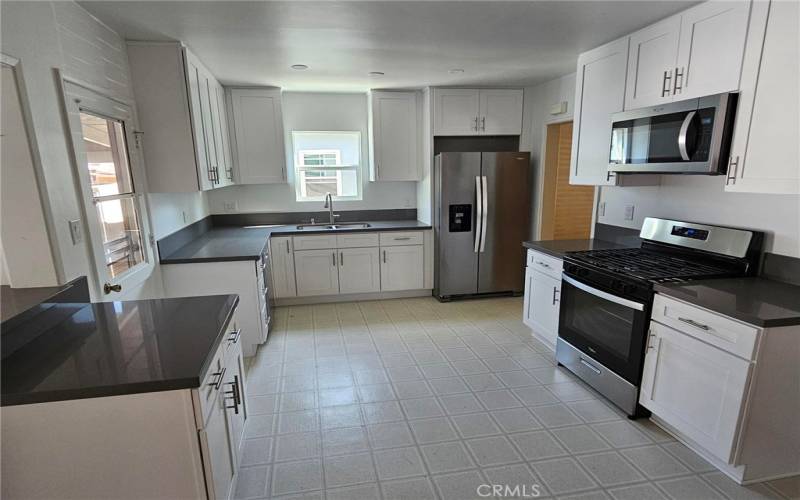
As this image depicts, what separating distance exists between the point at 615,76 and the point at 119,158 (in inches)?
128

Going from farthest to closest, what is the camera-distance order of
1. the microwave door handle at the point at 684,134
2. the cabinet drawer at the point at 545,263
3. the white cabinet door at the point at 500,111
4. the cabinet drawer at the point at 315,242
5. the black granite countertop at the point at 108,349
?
the white cabinet door at the point at 500,111 < the cabinet drawer at the point at 315,242 < the cabinet drawer at the point at 545,263 < the microwave door handle at the point at 684,134 < the black granite countertop at the point at 108,349

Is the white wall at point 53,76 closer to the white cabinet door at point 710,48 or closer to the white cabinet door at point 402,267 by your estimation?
the white cabinet door at point 402,267

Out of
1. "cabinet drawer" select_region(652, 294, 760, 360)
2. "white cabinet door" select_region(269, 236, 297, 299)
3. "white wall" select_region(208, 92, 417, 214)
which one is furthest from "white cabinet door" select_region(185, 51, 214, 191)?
"cabinet drawer" select_region(652, 294, 760, 360)

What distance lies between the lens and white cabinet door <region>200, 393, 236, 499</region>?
1.36 metres

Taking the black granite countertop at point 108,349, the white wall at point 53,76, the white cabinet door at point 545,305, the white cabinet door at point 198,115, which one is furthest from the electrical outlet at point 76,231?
the white cabinet door at point 545,305

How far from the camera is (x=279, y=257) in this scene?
4.22m

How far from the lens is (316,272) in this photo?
432 cm

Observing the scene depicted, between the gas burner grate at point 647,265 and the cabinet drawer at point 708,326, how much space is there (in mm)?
166

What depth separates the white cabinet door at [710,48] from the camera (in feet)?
6.34

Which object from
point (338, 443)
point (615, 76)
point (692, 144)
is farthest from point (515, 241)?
point (338, 443)

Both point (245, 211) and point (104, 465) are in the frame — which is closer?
point (104, 465)

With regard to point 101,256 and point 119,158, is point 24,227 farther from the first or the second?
point 119,158

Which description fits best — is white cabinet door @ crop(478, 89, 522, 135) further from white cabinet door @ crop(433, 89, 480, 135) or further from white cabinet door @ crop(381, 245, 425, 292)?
white cabinet door @ crop(381, 245, 425, 292)

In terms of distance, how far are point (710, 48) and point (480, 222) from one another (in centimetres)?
243
